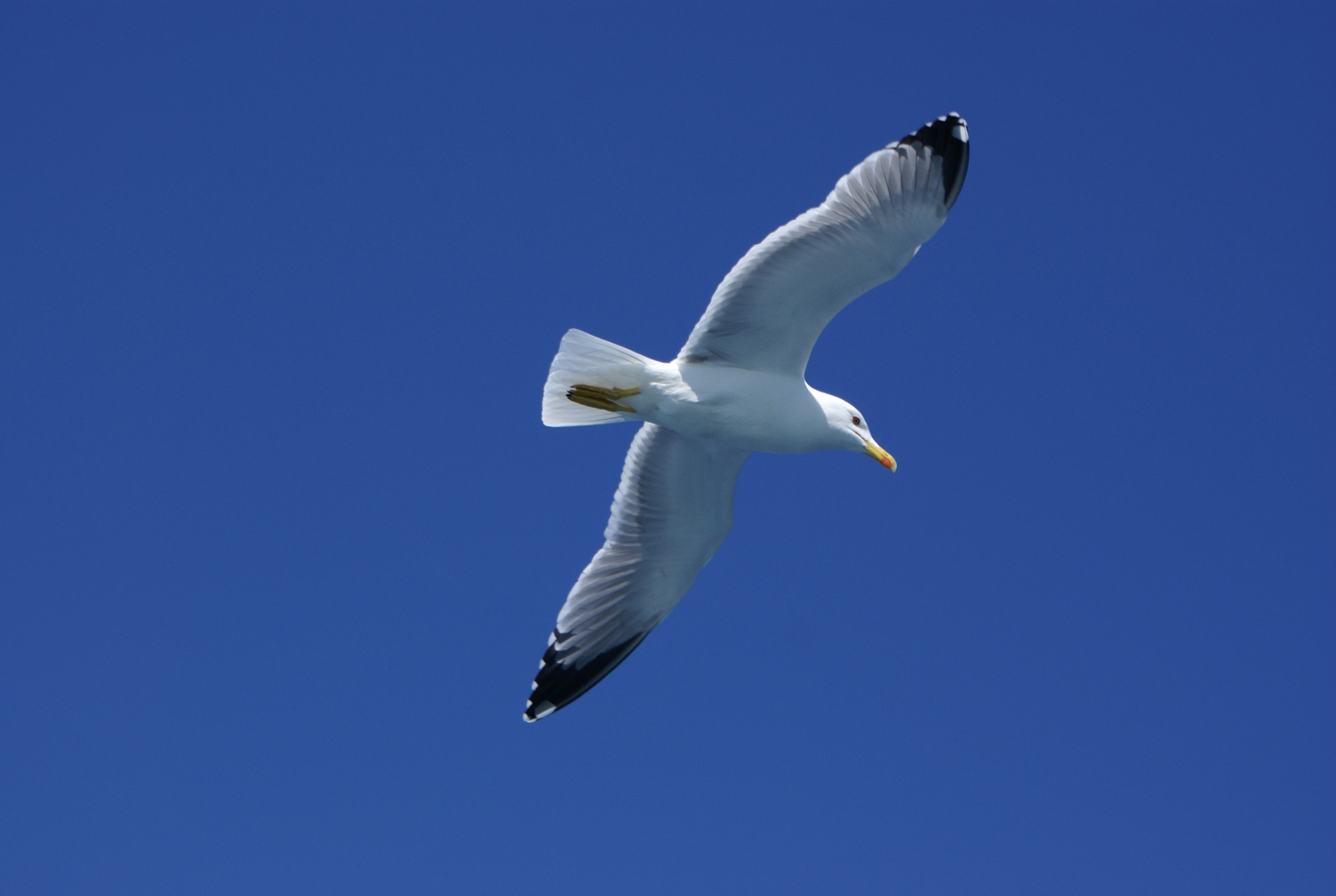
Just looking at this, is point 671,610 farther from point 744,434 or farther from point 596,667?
point 744,434

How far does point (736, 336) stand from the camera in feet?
19.3

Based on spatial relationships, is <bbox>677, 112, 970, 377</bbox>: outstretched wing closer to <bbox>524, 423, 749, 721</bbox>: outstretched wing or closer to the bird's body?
the bird's body

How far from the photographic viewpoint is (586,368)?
5.88 m

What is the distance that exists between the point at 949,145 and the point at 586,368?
2.06m

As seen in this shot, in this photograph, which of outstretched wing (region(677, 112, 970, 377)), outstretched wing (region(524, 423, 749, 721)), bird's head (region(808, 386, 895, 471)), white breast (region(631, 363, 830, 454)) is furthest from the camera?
outstretched wing (region(524, 423, 749, 721))

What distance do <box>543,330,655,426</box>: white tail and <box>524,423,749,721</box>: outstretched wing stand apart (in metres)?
0.95

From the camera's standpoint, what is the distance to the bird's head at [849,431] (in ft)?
20.2

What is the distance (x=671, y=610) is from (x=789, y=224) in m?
2.70

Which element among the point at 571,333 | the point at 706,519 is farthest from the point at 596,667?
the point at 571,333

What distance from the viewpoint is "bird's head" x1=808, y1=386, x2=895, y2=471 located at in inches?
242

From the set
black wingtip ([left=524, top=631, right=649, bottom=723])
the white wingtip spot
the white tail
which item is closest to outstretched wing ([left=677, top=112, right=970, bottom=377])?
the white tail

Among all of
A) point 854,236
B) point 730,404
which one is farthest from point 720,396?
point 854,236

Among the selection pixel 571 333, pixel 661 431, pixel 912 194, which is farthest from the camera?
pixel 661 431

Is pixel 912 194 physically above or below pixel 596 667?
above
